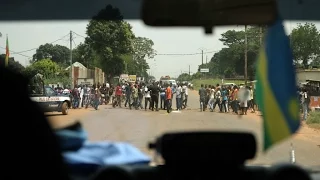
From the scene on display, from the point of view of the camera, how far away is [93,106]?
3180 mm

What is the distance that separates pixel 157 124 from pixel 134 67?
1.56 feet

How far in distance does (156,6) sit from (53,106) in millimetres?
733

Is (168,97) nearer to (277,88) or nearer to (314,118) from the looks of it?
(314,118)

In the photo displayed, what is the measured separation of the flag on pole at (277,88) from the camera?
2.50 meters

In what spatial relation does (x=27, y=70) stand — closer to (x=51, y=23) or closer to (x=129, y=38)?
(x=51, y=23)

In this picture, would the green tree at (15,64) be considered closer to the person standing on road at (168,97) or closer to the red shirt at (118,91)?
the red shirt at (118,91)

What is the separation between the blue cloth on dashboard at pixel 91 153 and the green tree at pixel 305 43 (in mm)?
1022

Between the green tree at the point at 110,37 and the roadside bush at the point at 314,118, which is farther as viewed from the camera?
the roadside bush at the point at 314,118

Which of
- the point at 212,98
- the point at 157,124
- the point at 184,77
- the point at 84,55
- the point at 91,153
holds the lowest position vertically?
the point at 91,153

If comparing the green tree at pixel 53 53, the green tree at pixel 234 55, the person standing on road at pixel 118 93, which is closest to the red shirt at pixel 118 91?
the person standing on road at pixel 118 93

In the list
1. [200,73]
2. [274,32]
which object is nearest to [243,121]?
[200,73]

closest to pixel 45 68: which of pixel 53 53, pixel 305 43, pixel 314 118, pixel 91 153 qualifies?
pixel 53 53

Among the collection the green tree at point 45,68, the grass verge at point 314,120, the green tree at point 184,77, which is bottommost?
the grass verge at point 314,120

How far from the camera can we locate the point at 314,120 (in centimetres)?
345
